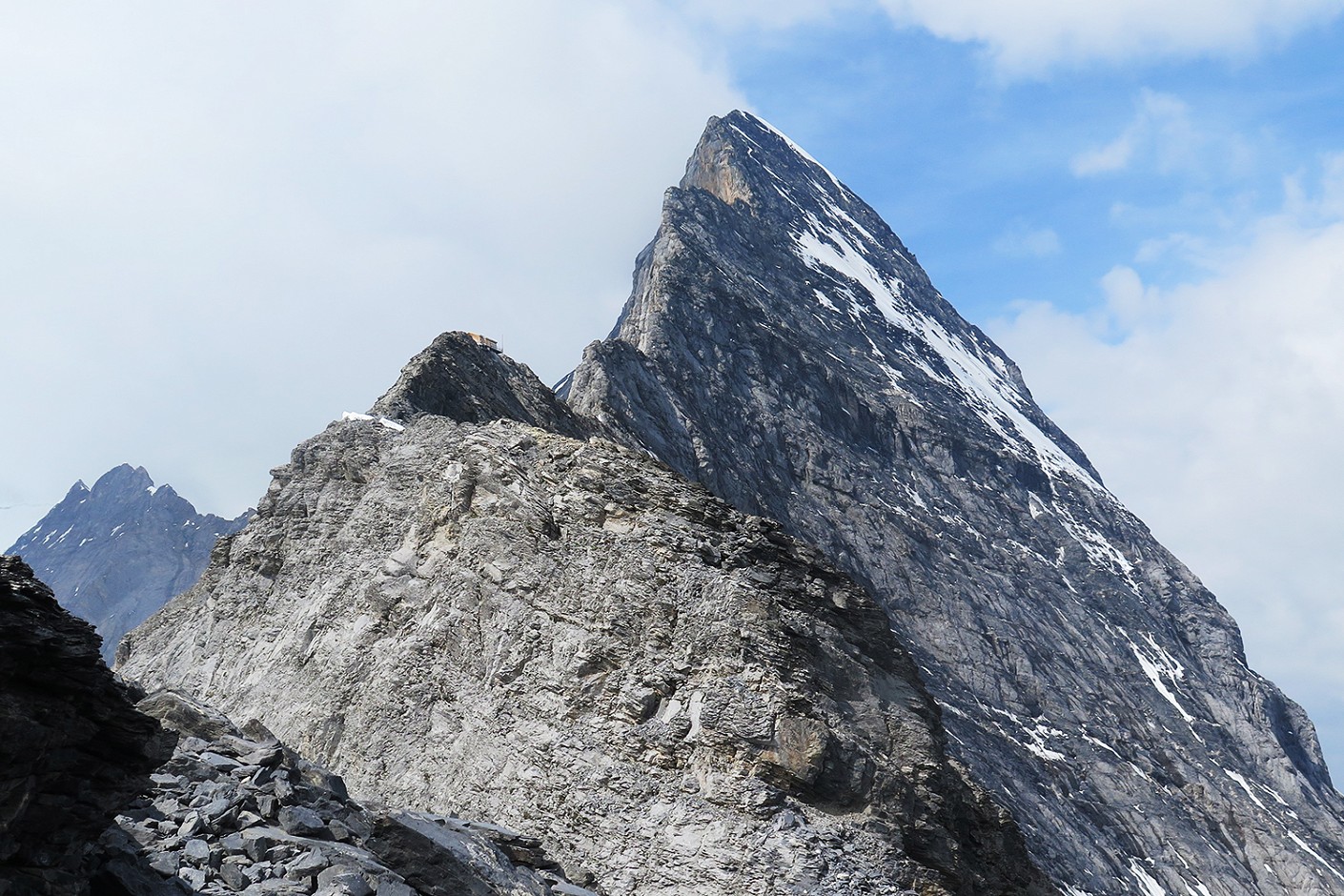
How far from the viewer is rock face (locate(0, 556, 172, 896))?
1251 cm

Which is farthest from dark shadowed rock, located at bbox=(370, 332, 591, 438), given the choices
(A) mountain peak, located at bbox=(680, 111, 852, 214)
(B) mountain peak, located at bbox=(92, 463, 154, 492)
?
(B) mountain peak, located at bbox=(92, 463, 154, 492)

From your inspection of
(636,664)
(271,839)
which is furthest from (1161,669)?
(271,839)

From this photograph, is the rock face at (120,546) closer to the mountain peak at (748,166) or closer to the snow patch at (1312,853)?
the mountain peak at (748,166)

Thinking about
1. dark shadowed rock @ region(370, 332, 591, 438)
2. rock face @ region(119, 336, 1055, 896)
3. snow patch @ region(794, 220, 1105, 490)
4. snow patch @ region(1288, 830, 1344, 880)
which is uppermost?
snow patch @ region(794, 220, 1105, 490)

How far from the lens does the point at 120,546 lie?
16488 cm

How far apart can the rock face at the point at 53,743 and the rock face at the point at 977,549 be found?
130ft

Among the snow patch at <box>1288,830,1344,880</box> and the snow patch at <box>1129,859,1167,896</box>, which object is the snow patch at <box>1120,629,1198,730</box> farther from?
the snow patch at <box>1129,859,1167,896</box>

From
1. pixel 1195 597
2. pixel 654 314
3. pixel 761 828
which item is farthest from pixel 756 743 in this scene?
pixel 1195 597

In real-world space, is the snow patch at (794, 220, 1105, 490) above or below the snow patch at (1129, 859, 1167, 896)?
above

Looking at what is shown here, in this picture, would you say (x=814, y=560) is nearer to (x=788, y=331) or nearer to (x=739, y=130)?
(x=788, y=331)

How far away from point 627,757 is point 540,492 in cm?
735

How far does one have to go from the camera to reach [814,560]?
88.6ft

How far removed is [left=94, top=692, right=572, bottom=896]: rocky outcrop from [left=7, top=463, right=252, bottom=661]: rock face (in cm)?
14221

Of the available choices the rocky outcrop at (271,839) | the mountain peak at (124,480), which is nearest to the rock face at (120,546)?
the mountain peak at (124,480)
